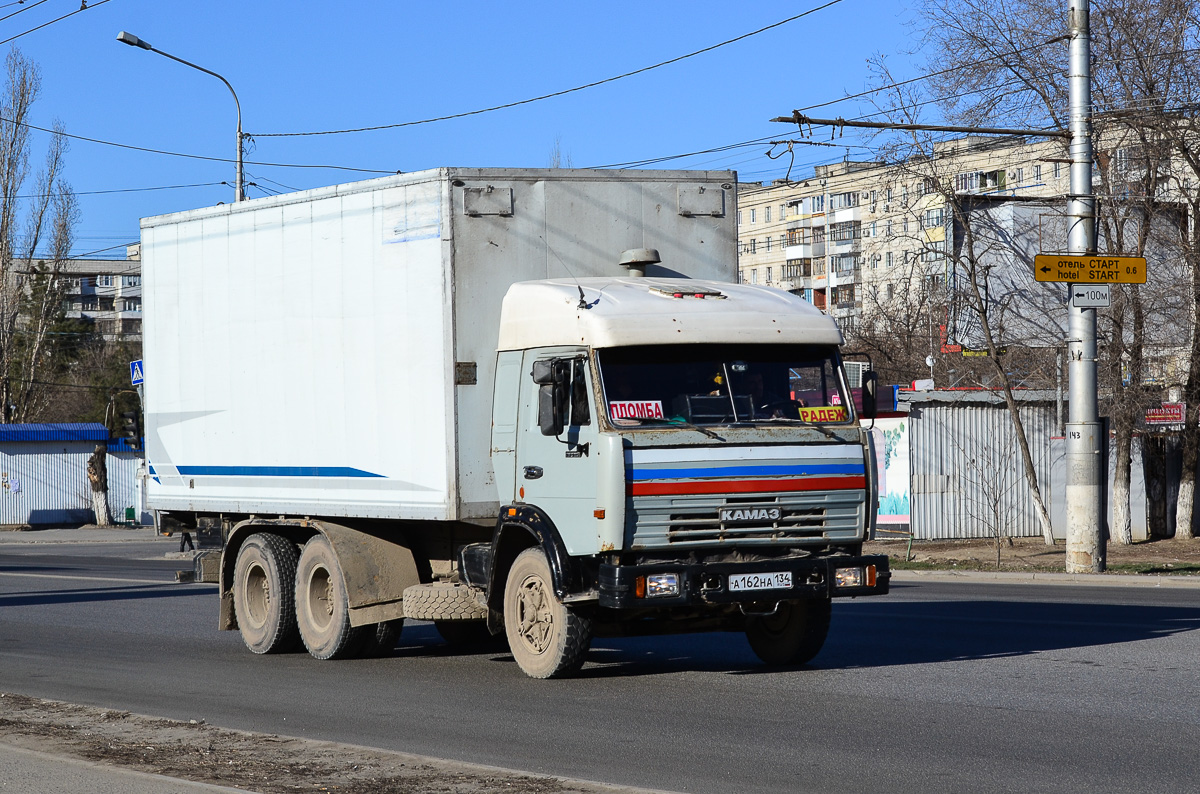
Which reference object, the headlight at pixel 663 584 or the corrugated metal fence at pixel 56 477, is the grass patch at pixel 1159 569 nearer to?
the headlight at pixel 663 584

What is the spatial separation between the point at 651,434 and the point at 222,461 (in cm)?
550

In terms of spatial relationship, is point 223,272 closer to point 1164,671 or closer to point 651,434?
point 651,434

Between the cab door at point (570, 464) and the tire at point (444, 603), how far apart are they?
1.15 meters

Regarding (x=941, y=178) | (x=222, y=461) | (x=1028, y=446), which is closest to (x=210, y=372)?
(x=222, y=461)

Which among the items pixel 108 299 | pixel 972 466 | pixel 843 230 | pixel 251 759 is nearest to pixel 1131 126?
pixel 972 466

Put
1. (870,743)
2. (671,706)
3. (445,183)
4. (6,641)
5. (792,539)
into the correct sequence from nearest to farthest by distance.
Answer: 1. (870,743)
2. (671,706)
3. (792,539)
4. (445,183)
5. (6,641)

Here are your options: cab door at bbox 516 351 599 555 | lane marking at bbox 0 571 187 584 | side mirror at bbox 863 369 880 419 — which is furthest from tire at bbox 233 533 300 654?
lane marking at bbox 0 571 187 584

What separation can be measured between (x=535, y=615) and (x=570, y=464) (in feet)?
4.15

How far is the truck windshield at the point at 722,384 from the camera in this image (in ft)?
33.6

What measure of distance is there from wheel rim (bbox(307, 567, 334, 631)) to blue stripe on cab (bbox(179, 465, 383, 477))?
2.87 feet

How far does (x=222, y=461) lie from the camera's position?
13883 millimetres

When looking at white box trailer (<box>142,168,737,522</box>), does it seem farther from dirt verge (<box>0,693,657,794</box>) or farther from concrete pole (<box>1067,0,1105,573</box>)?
concrete pole (<box>1067,0,1105,573</box>)

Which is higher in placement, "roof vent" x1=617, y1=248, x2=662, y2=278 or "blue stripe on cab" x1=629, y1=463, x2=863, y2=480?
"roof vent" x1=617, y1=248, x2=662, y2=278

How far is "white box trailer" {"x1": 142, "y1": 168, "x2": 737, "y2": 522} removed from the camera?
11.3 m
